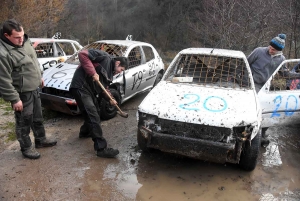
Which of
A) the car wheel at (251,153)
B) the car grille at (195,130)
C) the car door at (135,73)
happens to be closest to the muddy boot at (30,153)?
the car grille at (195,130)

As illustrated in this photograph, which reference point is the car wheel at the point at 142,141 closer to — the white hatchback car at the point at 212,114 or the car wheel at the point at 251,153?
the white hatchback car at the point at 212,114

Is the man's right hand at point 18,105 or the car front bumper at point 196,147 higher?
the man's right hand at point 18,105

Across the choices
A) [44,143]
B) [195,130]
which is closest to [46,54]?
[44,143]

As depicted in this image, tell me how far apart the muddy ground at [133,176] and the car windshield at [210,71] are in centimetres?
119

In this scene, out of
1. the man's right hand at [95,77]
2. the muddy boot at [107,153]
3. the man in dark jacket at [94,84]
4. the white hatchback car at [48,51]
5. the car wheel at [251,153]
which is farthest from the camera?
the white hatchback car at [48,51]

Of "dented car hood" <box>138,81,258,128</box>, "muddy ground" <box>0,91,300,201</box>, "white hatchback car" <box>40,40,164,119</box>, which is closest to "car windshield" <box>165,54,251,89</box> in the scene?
"dented car hood" <box>138,81,258,128</box>

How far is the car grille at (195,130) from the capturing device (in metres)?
3.11

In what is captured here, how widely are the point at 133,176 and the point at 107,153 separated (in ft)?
1.92

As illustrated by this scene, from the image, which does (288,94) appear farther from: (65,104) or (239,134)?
(65,104)

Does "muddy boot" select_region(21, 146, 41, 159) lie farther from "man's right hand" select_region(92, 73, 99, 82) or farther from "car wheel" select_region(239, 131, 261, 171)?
"car wheel" select_region(239, 131, 261, 171)

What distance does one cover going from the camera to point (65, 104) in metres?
4.71

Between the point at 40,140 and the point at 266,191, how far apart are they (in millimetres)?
3221

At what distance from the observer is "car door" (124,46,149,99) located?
5.69 m

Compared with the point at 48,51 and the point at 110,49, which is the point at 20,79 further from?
the point at 48,51
